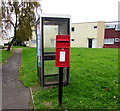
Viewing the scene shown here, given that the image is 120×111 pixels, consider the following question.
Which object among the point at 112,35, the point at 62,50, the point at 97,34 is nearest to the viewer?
the point at 62,50

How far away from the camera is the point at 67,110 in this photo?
306 centimetres

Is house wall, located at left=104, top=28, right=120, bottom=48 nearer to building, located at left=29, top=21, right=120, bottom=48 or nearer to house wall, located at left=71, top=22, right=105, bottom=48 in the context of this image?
building, located at left=29, top=21, right=120, bottom=48

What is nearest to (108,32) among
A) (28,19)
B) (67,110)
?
(28,19)

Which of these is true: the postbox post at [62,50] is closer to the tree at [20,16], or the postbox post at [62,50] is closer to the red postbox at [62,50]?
the red postbox at [62,50]

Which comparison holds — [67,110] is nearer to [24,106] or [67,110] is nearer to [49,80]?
[24,106]

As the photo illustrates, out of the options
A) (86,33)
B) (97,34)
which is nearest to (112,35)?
(97,34)

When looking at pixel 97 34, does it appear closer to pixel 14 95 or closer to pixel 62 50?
pixel 14 95

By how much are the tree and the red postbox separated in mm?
15210

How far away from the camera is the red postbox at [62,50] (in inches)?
119

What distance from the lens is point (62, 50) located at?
305 centimetres

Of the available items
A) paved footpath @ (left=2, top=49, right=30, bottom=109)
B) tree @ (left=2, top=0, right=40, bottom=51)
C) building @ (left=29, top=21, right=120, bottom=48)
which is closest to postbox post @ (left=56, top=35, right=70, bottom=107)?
paved footpath @ (left=2, top=49, right=30, bottom=109)

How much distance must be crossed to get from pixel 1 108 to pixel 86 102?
221cm

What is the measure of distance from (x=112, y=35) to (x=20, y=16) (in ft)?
73.0

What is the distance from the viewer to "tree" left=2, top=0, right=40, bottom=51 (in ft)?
54.4
